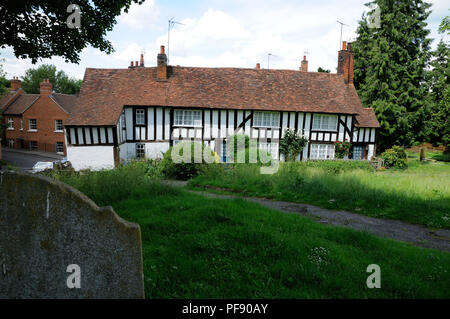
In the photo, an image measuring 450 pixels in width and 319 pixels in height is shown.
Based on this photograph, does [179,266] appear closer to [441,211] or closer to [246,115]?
[441,211]

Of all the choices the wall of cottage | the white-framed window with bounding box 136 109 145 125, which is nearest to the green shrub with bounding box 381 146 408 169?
the wall of cottage

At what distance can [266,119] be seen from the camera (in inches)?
911

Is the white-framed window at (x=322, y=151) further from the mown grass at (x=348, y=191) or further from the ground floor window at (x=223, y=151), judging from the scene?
the mown grass at (x=348, y=191)

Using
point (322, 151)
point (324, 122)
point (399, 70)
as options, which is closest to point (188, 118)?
point (324, 122)

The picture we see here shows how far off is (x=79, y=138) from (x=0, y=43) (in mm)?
12071

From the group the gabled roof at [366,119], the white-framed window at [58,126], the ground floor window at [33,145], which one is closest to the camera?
the gabled roof at [366,119]

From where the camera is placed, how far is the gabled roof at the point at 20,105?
37.0 metres

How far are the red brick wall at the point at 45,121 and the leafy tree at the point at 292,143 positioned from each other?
26813 millimetres

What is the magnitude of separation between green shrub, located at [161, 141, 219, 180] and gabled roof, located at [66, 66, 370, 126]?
7.16m

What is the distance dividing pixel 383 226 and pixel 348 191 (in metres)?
2.92

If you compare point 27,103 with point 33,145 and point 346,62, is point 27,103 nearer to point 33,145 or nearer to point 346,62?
point 33,145

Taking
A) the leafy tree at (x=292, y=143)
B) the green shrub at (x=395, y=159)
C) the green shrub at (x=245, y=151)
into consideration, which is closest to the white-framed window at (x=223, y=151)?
the green shrub at (x=245, y=151)

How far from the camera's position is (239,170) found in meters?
14.7

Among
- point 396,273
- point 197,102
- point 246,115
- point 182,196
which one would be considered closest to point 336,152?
point 246,115
